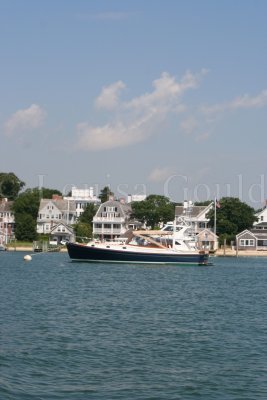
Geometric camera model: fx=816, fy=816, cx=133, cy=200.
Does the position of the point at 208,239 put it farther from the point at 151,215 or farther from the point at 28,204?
the point at 28,204

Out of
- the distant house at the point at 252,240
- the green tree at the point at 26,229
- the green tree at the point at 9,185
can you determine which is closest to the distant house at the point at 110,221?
the green tree at the point at 26,229

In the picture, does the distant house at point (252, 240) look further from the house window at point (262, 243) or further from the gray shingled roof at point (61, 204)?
the gray shingled roof at point (61, 204)

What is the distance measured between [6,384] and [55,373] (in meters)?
1.94

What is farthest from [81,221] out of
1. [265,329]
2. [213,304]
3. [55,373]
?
[55,373]

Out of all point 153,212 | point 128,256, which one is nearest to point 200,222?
point 153,212

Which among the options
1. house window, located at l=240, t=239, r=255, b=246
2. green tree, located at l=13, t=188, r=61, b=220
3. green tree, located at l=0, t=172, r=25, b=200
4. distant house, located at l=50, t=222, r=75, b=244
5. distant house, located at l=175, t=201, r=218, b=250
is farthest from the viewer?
green tree, located at l=0, t=172, r=25, b=200

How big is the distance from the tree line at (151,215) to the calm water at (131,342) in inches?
3072

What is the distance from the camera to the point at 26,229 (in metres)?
140

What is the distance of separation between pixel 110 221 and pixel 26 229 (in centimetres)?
1481

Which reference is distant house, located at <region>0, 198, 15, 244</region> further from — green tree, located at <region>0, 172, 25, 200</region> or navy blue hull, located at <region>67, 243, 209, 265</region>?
navy blue hull, located at <region>67, 243, 209, 265</region>

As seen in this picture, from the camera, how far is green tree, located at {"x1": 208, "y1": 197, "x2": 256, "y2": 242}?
442 ft

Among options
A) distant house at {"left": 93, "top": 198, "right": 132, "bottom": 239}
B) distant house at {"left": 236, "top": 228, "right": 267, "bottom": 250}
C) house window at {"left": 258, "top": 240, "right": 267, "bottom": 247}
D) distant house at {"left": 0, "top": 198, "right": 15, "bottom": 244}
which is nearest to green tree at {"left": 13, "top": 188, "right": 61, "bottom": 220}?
distant house at {"left": 0, "top": 198, "right": 15, "bottom": 244}

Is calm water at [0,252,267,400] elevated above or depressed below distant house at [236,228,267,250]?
below

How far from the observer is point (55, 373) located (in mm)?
24906
